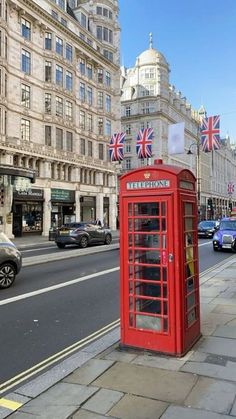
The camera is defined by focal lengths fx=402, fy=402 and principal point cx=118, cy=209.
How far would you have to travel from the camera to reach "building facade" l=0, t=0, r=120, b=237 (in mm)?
34125

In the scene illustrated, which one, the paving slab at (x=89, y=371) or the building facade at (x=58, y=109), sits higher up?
the building facade at (x=58, y=109)

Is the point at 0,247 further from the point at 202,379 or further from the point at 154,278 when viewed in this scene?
the point at 202,379

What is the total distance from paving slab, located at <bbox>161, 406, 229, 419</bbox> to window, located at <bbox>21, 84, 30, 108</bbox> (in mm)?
34984

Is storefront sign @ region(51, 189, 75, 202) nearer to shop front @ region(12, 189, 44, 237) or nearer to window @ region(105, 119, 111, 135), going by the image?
shop front @ region(12, 189, 44, 237)

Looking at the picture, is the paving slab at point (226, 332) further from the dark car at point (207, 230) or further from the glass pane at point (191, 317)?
the dark car at point (207, 230)

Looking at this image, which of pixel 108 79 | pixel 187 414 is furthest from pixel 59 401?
pixel 108 79

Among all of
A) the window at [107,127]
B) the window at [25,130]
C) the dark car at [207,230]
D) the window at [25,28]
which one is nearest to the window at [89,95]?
the window at [107,127]

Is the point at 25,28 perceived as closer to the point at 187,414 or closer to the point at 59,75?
the point at 59,75

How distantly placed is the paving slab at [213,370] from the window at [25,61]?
116ft

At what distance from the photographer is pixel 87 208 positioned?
46625 mm

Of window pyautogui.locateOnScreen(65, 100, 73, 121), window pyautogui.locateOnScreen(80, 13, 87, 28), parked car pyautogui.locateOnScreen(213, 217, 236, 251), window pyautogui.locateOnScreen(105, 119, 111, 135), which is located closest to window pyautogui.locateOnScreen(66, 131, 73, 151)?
window pyautogui.locateOnScreen(65, 100, 73, 121)

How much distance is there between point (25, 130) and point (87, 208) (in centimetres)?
1353

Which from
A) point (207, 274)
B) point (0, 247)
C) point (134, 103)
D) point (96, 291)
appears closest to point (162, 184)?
point (96, 291)

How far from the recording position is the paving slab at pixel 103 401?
370 cm
